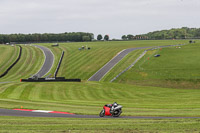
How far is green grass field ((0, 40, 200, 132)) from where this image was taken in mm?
20922

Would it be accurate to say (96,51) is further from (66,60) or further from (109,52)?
(66,60)

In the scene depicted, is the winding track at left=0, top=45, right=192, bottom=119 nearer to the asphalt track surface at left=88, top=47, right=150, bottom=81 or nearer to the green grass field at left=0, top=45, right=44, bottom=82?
the asphalt track surface at left=88, top=47, right=150, bottom=81

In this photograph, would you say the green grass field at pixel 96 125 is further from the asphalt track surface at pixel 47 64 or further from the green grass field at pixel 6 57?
the green grass field at pixel 6 57

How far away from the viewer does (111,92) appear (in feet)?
182

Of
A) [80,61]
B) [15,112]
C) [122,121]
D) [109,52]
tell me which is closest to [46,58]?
[80,61]

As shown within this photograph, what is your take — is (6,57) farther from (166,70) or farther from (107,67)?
(166,70)

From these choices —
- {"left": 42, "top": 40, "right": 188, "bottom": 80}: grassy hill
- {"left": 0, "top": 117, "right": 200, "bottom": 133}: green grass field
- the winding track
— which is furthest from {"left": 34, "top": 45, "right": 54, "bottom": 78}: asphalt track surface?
{"left": 0, "top": 117, "right": 200, "bottom": 133}: green grass field

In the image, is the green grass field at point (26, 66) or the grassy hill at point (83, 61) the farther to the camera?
the green grass field at point (26, 66)

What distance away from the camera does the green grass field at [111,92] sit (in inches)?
824

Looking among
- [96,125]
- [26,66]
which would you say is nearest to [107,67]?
[26,66]

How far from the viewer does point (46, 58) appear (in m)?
114

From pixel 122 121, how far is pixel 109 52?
301ft

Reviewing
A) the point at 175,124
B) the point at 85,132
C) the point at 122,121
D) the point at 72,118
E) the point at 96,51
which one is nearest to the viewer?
the point at 85,132

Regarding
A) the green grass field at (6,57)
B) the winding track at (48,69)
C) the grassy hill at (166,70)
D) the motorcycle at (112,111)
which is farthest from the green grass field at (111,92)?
the green grass field at (6,57)
